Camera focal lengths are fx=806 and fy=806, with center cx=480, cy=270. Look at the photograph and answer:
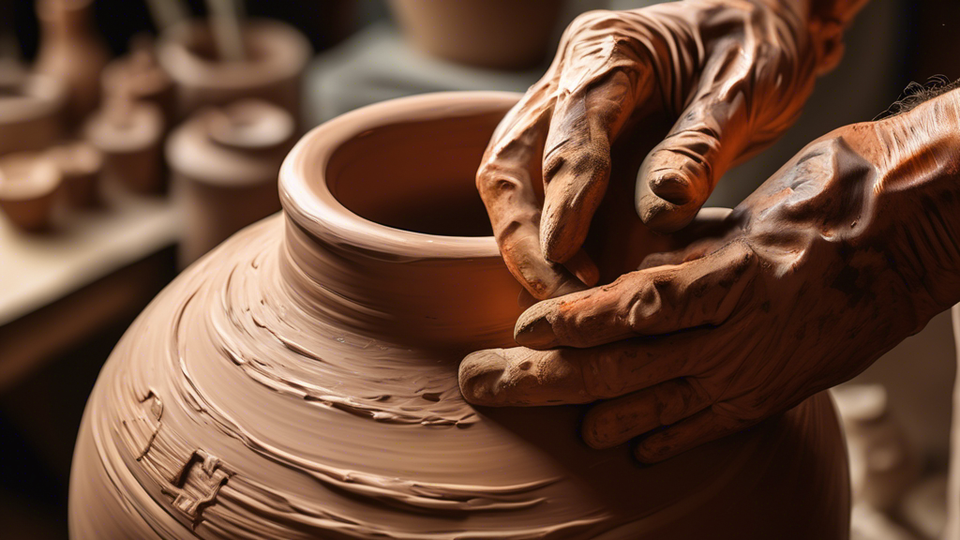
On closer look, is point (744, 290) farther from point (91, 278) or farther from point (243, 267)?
point (91, 278)

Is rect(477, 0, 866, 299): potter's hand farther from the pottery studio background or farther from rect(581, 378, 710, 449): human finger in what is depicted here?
the pottery studio background

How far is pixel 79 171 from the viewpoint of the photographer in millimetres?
2559

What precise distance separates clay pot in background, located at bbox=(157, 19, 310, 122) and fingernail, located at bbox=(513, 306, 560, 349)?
2146mm

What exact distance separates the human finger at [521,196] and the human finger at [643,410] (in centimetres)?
12

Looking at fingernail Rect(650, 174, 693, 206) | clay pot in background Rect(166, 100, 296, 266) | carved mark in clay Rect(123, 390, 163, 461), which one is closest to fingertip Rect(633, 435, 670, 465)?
fingernail Rect(650, 174, 693, 206)

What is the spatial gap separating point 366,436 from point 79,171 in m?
2.16

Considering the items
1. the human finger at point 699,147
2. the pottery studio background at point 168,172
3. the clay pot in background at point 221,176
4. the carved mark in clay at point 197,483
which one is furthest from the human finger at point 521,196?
the clay pot in background at point 221,176

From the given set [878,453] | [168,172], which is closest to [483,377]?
[878,453]

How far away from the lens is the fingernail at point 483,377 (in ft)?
2.64

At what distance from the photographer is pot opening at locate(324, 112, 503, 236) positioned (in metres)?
1.09

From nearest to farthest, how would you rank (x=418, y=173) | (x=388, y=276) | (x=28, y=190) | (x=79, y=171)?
(x=388, y=276) < (x=418, y=173) < (x=28, y=190) < (x=79, y=171)

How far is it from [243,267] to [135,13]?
3.14 m

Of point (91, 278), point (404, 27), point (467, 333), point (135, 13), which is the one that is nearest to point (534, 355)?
point (467, 333)

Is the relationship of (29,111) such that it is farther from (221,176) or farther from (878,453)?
(878,453)
